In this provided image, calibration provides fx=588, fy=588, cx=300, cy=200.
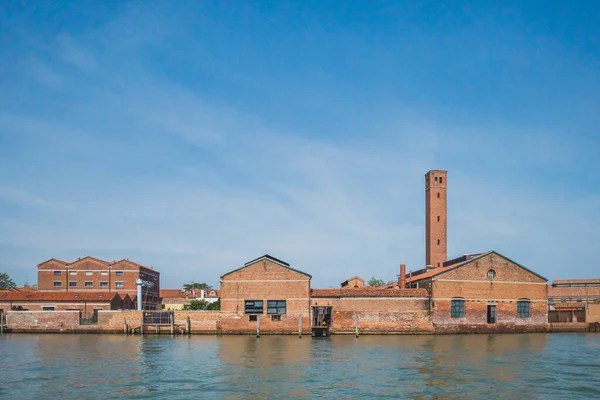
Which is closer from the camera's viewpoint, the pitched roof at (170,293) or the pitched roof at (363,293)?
the pitched roof at (363,293)

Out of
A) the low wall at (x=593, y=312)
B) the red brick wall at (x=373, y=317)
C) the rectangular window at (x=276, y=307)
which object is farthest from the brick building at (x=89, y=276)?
the low wall at (x=593, y=312)

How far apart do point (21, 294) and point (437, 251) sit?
42.0 meters

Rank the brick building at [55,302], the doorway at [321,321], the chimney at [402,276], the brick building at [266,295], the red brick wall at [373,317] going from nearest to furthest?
the doorway at [321,321]
the red brick wall at [373,317]
the brick building at [266,295]
the chimney at [402,276]
the brick building at [55,302]

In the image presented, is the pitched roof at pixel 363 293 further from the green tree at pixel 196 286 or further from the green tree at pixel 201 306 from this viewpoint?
the green tree at pixel 196 286

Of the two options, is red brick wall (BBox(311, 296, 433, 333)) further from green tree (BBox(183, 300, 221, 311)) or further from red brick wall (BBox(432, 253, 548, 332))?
green tree (BBox(183, 300, 221, 311))

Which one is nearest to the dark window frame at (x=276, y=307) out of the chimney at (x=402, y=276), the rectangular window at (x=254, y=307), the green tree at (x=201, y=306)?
the rectangular window at (x=254, y=307)

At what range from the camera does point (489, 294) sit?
1849 inches

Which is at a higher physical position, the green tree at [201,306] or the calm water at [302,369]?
the calm water at [302,369]

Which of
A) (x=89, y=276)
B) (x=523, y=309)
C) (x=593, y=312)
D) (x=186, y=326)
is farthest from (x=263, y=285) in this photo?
(x=89, y=276)

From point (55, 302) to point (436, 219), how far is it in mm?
39108

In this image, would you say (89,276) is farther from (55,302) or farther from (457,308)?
(457,308)

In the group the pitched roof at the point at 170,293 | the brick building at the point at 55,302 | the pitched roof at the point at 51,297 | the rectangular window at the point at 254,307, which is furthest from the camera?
the pitched roof at the point at 170,293

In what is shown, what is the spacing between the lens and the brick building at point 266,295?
4562 cm

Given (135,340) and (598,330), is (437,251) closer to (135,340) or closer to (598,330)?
(598,330)
